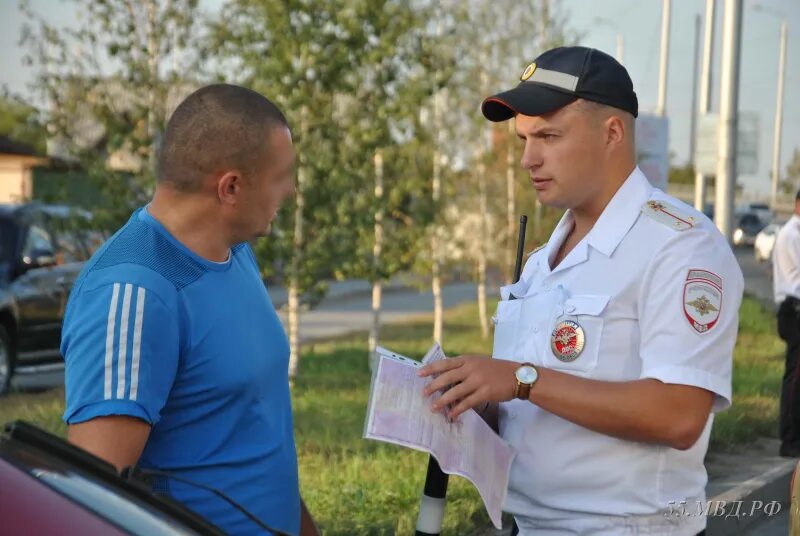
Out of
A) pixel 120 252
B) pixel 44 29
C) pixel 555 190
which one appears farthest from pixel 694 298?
pixel 44 29

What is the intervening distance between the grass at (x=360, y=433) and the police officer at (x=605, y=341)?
2.98 meters

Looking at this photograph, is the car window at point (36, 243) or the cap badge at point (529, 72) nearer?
the cap badge at point (529, 72)

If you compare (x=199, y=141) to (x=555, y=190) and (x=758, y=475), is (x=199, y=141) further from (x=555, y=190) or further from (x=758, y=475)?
(x=758, y=475)

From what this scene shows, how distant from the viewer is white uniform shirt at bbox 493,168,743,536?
2.30 meters

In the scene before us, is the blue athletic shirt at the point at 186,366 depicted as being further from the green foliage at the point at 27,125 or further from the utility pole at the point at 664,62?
the utility pole at the point at 664,62

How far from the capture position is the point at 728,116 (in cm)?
1286

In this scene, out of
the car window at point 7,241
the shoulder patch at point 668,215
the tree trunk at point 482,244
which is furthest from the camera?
the tree trunk at point 482,244

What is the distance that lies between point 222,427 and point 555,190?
82 cm

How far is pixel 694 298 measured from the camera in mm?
2297

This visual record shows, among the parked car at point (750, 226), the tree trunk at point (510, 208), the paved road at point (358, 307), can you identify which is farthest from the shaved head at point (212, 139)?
the parked car at point (750, 226)

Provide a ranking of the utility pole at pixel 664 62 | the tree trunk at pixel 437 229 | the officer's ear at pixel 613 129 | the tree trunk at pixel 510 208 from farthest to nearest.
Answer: the utility pole at pixel 664 62, the tree trunk at pixel 510 208, the tree trunk at pixel 437 229, the officer's ear at pixel 613 129

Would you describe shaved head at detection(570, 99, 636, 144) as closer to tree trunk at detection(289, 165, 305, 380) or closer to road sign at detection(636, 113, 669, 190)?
tree trunk at detection(289, 165, 305, 380)

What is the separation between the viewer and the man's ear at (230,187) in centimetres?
240

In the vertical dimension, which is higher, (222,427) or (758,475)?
(222,427)
